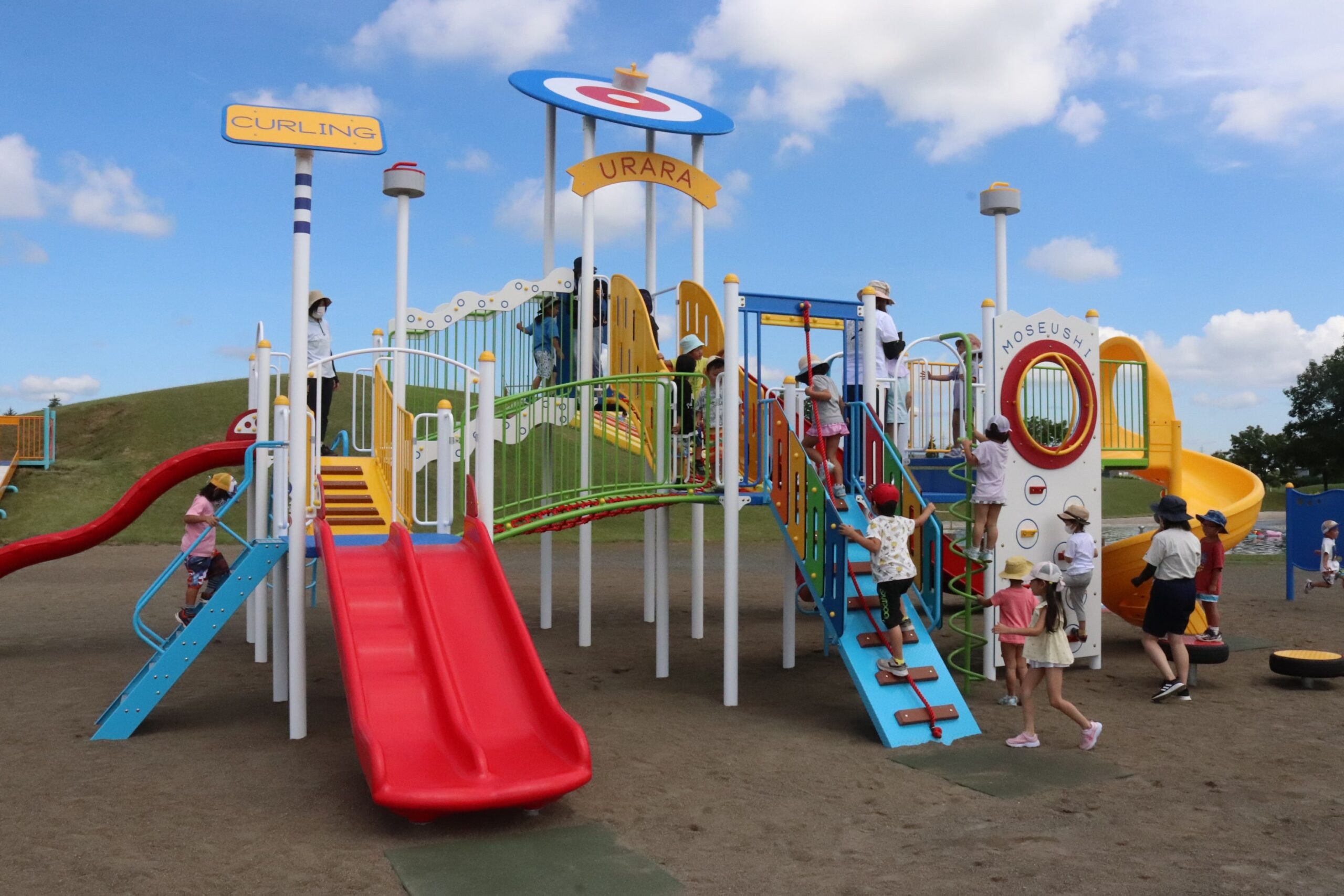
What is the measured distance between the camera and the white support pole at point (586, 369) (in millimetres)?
11469

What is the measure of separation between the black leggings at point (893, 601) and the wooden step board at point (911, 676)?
0.38 meters

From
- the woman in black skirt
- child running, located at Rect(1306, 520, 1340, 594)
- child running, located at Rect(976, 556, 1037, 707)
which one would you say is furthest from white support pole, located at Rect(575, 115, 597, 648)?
child running, located at Rect(1306, 520, 1340, 594)

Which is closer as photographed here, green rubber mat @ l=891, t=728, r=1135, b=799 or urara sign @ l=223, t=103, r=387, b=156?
green rubber mat @ l=891, t=728, r=1135, b=799

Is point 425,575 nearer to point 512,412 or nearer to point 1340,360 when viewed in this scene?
point 512,412

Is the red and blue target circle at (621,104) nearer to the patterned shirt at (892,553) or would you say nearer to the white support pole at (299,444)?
the white support pole at (299,444)

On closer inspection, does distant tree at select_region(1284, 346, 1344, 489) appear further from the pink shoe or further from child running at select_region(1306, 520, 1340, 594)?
the pink shoe

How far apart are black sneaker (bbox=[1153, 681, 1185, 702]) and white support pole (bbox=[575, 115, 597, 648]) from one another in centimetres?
561

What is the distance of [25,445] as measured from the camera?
98.3 ft

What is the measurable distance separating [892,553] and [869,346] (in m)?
2.87

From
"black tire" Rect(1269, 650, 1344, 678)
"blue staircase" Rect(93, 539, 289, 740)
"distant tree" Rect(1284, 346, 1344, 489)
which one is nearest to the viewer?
"blue staircase" Rect(93, 539, 289, 740)

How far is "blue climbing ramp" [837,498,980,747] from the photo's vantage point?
8414 millimetres

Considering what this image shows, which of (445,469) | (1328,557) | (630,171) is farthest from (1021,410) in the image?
(1328,557)

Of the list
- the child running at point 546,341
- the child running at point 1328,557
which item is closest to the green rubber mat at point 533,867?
the child running at point 546,341

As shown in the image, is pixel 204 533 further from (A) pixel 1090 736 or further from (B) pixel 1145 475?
(B) pixel 1145 475
